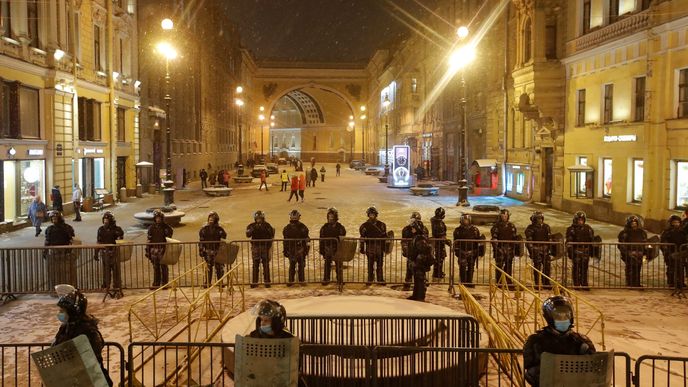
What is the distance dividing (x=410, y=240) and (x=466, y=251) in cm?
146

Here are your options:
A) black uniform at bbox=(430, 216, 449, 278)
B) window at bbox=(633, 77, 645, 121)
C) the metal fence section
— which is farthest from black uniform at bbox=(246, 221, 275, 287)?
window at bbox=(633, 77, 645, 121)

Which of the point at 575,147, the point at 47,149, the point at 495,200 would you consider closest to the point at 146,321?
the point at 47,149

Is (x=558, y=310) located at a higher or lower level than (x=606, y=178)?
lower

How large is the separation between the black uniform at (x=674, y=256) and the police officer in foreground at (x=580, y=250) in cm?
145

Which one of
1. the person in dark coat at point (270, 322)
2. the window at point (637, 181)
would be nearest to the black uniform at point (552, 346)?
the person in dark coat at point (270, 322)

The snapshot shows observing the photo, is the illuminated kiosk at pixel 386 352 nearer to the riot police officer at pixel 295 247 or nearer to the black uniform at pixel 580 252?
the riot police officer at pixel 295 247

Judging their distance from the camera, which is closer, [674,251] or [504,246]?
[674,251]

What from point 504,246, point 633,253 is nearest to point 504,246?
point 504,246

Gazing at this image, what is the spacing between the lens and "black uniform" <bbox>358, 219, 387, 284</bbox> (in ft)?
49.0

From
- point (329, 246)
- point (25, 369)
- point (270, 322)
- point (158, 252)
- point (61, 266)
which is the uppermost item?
point (270, 322)

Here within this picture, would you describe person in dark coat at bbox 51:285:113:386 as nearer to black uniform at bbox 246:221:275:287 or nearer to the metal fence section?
the metal fence section

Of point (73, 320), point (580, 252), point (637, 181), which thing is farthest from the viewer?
point (637, 181)

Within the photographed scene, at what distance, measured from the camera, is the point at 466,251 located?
14711 millimetres

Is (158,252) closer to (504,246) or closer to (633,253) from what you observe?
(504,246)
